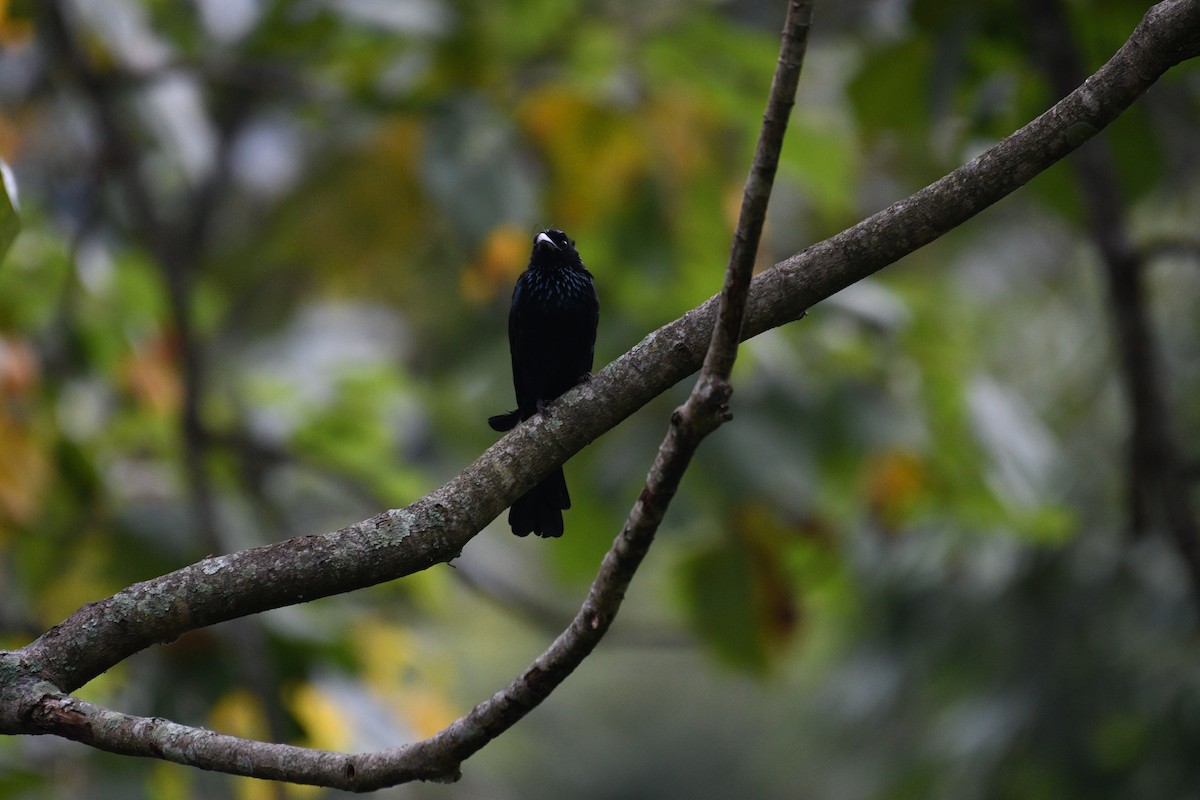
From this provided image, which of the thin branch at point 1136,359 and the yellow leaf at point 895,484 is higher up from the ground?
the yellow leaf at point 895,484

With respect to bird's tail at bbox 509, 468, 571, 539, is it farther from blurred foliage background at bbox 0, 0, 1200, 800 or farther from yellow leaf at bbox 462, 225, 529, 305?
yellow leaf at bbox 462, 225, 529, 305

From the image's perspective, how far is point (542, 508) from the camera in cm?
283

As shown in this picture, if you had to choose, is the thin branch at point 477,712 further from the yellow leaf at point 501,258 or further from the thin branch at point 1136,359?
the thin branch at point 1136,359

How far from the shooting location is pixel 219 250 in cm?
688

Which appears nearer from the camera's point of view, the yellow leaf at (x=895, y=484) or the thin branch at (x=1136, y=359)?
the thin branch at (x=1136, y=359)

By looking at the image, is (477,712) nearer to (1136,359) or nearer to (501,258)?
(501,258)

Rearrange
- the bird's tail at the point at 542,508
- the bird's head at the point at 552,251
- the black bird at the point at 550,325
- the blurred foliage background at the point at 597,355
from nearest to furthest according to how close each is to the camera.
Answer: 1. the bird's tail at the point at 542,508
2. the black bird at the point at 550,325
3. the bird's head at the point at 552,251
4. the blurred foliage background at the point at 597,355

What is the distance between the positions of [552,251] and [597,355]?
3.97ft

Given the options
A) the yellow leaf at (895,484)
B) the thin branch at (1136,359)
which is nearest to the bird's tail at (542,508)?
the thin branch at (1136,359)

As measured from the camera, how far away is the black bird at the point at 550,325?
325 cm

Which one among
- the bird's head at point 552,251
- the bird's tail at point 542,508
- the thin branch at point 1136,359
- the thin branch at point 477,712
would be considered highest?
the bird's head at point 552,251

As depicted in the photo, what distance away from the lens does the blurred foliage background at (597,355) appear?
168 inches

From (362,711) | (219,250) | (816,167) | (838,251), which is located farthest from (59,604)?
(838,251)

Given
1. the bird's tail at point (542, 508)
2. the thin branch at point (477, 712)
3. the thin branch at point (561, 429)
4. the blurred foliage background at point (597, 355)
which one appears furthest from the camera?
the blurred foliage background at point (597, 355)
